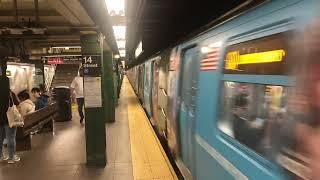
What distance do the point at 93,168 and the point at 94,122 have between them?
862 millimetres

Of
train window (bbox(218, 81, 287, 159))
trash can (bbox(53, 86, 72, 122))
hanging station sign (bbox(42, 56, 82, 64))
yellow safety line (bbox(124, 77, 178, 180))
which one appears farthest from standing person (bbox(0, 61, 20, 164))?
hanging station sign (bbox(42, 56, 82, 64))

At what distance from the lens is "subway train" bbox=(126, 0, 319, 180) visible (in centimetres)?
239

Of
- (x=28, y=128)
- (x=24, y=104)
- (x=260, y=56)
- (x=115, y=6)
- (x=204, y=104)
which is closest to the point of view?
(x=260, y=56)

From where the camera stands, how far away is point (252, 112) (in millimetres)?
2982

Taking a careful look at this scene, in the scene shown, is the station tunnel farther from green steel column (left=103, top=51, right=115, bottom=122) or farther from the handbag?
green steel column (left=103, top=51, right=115, bottom=122)

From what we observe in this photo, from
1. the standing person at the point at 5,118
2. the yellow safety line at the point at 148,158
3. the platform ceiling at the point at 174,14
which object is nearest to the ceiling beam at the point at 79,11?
the platform ceiling at the point at 174,14

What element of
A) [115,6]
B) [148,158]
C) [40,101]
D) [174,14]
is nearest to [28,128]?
[40,101]

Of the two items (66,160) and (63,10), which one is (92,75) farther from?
(63,10)

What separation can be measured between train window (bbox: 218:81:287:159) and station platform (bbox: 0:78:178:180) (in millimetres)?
2457

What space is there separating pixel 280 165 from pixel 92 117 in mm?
5899

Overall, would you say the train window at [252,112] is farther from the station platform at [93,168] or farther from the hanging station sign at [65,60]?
the hanging station sign at [65,60]

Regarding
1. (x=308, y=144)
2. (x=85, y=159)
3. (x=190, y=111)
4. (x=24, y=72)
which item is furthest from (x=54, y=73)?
(x=308, y=144)

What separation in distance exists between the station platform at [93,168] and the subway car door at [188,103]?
44 centimetres

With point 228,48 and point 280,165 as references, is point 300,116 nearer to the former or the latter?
point 280,165
